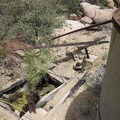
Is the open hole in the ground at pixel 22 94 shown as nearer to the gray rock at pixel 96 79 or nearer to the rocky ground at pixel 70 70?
the rocky ground at pixel 70 70

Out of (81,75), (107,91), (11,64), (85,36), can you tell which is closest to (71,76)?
→ (81,75)

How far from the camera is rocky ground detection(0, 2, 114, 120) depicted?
5.51m

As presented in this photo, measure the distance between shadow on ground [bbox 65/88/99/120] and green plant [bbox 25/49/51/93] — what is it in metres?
1.51

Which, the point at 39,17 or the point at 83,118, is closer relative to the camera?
the point at 83,118

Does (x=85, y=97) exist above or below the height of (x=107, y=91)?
below

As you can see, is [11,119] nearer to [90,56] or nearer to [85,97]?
[85,97]

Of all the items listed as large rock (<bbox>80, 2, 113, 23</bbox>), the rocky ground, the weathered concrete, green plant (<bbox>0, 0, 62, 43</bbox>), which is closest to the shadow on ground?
the rocky ground

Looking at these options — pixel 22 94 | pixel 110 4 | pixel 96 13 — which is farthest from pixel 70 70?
pixel 110 4

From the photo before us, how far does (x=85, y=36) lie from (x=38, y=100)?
3789 mm

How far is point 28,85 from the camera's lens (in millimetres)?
6750

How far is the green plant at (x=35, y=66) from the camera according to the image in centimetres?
674

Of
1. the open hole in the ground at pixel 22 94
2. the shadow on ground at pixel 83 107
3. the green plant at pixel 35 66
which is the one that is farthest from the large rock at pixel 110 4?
the shadow on ground at pixel 83 107

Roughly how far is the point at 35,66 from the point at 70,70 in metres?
1.13

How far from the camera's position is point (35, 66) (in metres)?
7.03
